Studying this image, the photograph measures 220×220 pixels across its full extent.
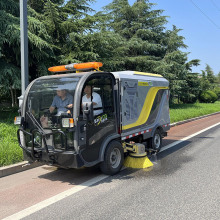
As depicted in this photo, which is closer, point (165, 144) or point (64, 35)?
point (165, 144)

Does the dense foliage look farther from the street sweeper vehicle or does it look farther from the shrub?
the shrub

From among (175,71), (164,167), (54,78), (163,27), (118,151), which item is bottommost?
(164,167)

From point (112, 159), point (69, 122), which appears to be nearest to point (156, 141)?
point (112, 159)

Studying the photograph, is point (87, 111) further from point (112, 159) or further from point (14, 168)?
point (14, 168)

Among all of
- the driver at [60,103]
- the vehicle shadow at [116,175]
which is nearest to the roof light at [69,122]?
the driver at [60,103]

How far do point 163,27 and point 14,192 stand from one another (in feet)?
70.3

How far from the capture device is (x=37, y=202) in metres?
3.99

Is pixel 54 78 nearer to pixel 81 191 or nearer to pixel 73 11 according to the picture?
pixel 81 191

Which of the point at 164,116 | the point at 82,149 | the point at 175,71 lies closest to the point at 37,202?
the point at 82,149

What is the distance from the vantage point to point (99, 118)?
4930 millimetres

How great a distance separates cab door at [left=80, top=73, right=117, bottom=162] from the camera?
468 cm

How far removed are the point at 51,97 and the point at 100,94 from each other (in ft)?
3.28

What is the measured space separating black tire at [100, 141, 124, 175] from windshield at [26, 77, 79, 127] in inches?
48.9

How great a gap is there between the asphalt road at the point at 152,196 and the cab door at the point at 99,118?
72 centimetres
